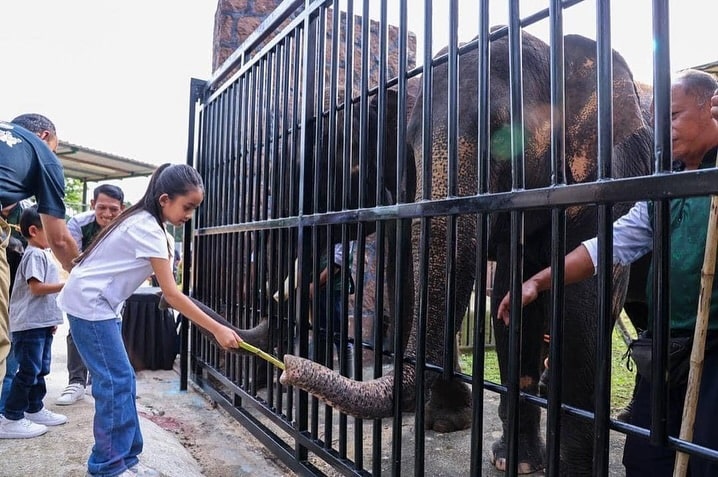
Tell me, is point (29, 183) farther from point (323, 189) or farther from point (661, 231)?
point (661, 231)

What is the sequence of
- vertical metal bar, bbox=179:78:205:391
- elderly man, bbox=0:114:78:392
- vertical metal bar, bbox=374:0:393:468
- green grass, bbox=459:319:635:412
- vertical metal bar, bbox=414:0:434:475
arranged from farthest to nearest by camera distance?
vertical metal bar, bbox=179:78:205:391, green grass, bbox=459:319:635:412, elderly man, bbox=0:114:78:392, vertical metal bar, bbox=374:0:393:468, vertical metal bar, bbox=414:0:434:475

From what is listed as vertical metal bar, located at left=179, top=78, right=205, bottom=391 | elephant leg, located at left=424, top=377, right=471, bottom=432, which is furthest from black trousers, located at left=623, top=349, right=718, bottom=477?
vertical metal bar, located at left=179, top=78, right=205, bottom=391

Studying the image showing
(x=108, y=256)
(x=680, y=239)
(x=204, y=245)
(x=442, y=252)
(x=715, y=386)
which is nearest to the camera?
(x=715, y=386)

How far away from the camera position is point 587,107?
2801mm

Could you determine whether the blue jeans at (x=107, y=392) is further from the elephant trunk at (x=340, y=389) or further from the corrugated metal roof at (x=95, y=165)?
the corrugated metal roof at (x=95, y=165)

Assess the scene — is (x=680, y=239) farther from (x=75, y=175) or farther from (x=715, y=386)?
(x=75, y=175)

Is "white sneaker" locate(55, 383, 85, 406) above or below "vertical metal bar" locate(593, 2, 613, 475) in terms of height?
below

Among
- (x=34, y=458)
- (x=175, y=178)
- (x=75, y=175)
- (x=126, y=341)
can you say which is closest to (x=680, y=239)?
(x=175, y=178)

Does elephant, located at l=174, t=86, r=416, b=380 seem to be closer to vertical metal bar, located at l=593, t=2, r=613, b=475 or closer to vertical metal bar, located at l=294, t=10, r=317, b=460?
vertical metal bar, located at l=294, t=10, r=317, b=460

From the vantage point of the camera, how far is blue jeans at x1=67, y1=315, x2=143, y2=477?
282cm

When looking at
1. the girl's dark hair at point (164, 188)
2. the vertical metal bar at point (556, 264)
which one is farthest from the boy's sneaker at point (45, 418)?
the vertical metal bar at point (556, 264)

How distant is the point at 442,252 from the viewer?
241 cm

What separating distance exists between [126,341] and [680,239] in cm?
525

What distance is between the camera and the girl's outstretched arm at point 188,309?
2.69 m
